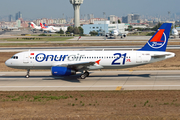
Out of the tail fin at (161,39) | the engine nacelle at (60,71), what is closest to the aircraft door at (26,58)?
the engine nacelle at (60,71)

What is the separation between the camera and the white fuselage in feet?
116

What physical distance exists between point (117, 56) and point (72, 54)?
660cm

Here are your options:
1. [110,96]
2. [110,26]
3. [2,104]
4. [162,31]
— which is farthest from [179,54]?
[110,26]

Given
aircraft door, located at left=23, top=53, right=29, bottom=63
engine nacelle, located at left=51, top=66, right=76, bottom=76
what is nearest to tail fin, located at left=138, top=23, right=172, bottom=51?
engine nacelle, located at left=51, top=66, right=76, bottom=76

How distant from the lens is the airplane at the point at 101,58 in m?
35.3

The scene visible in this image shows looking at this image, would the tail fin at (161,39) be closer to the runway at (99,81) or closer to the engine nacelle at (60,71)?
the runway at (99,81)

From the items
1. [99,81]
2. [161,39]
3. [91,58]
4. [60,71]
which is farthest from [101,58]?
[161,39]

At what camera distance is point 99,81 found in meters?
34.1

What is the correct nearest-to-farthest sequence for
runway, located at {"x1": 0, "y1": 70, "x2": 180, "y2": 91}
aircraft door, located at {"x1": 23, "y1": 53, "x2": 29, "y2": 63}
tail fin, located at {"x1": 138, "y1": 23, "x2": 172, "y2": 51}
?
runway, located at {"x1": 0, "y1": 70, "x2": 180, "y2": 91}, tail fin, located at {"x1": 138, "y1": 23, "x2": 172, "y2": 51}, aircraft door, located at {"x1": 23, "y1": 53, "x2": 29, "y2": 63}

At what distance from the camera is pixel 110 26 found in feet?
623

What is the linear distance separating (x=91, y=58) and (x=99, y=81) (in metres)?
3.82

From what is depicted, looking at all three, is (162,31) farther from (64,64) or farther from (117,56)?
(64,64)

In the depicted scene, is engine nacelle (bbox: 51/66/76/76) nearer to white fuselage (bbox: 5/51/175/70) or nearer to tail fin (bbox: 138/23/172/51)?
white fuselage (bbox: 5/51/175/70)

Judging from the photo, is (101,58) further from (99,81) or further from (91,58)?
(99,81)
